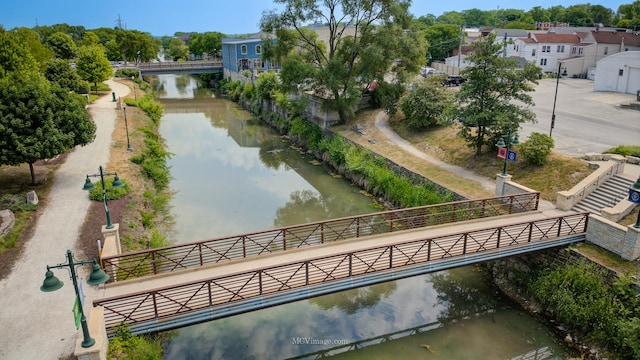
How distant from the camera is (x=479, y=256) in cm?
1549

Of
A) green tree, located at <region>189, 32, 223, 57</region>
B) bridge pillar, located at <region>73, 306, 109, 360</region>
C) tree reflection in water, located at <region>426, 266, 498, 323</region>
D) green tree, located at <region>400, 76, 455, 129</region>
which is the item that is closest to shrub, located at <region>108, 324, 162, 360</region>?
bridge pillar, located at <region>73, 306, 109, 360</region>

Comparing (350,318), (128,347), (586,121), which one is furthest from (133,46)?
(128,347)

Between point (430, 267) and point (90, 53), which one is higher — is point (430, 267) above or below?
below

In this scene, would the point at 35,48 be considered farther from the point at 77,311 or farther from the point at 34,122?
the point at 77,311

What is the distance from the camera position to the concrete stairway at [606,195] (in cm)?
1895

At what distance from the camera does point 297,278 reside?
14.0m

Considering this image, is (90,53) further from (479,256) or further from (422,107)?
(479,256)

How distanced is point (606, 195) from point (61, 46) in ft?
217

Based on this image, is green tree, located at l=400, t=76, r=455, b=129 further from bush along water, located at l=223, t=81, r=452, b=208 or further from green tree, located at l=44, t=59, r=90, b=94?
green tree, located at l=44, t=59, r=90, b=94

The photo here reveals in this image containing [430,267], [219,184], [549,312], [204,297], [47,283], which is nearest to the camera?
[47,283]

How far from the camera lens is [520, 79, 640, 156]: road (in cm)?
2662

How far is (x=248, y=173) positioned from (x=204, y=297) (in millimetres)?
19542

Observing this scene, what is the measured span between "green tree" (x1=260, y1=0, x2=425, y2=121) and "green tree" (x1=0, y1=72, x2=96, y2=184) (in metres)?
17.5

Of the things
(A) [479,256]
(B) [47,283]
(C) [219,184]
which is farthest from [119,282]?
(C) [219,184]
